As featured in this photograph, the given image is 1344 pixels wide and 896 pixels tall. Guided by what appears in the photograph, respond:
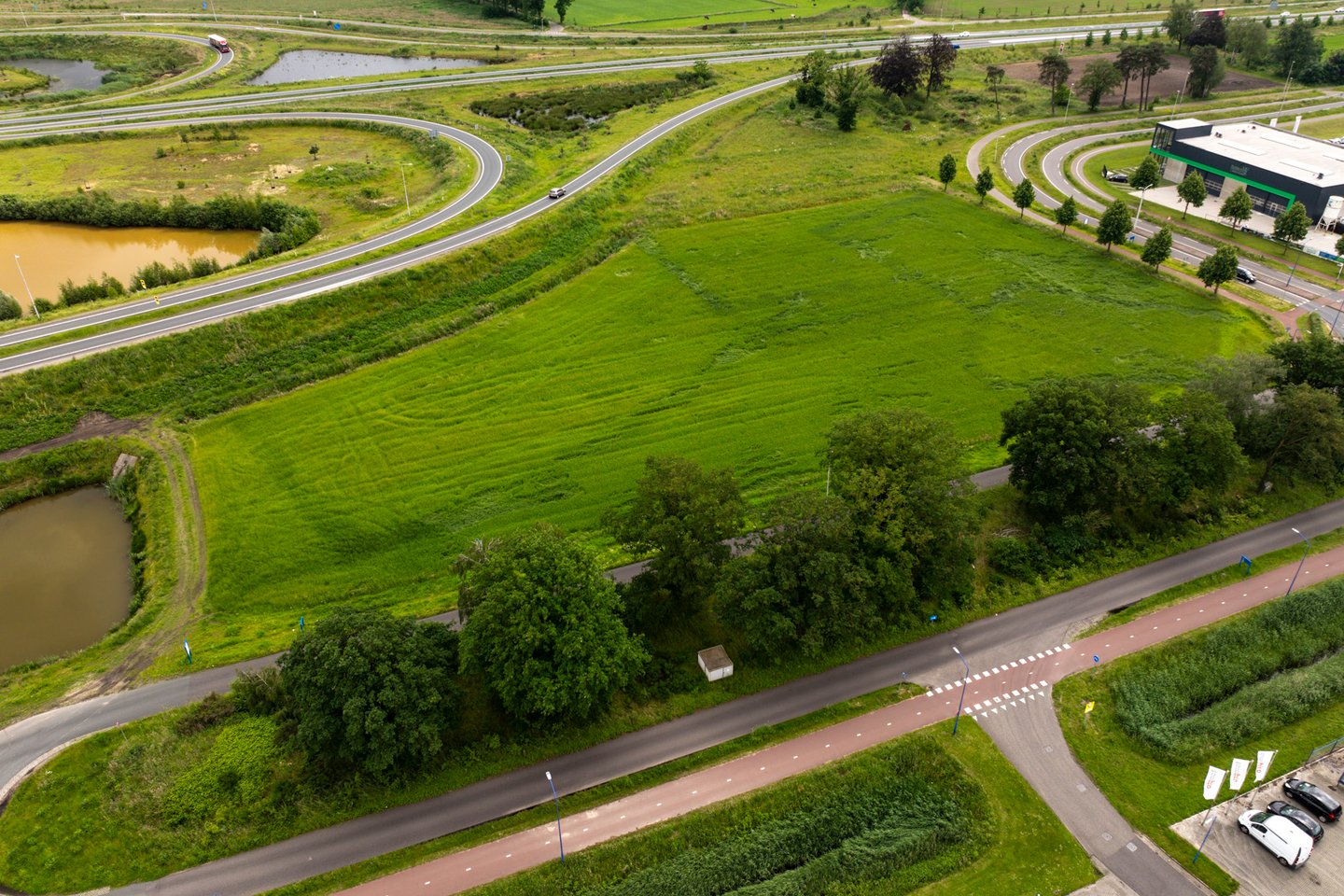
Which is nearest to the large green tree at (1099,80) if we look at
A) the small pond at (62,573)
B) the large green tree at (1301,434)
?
the large green tree at (1301,434)

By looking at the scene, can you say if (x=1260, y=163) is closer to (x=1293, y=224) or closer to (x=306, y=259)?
(x=1293, y=224)

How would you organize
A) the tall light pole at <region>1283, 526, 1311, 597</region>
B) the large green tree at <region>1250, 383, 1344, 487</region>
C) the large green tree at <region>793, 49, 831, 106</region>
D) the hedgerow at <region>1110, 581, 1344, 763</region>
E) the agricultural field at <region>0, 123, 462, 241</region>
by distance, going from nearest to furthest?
the hedgerow at <region>1110, 581, 1344, 763</region> → the tall light pole at <region>1283, 526, 1311, 597</region> → the large green tree at <region>1250, 383, 1344, 487</region> → the agricultural field at <region>0, 123, 462, 241</region> → the large green tree at <region>793, 49, 831, 106</region>

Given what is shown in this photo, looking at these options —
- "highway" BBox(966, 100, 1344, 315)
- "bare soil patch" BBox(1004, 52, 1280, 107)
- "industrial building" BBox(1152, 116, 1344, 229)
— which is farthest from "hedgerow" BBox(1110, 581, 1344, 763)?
"bare soil patch" BBox(1004, 52, 1280, 107)

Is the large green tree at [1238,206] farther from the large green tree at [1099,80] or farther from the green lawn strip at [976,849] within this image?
the green lawn strip at [976,849]

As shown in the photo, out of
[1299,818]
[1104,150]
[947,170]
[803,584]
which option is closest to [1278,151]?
[1104,150]

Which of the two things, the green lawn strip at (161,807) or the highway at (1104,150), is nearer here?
the green lawn strip at (161,807)

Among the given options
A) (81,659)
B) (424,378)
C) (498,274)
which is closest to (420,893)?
(81,659)

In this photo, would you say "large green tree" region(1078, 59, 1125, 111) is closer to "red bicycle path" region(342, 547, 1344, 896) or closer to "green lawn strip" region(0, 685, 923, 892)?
"red bicycle path" region(342, 547, 1344, 896)
